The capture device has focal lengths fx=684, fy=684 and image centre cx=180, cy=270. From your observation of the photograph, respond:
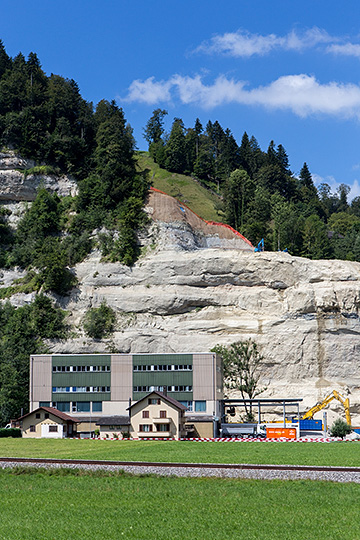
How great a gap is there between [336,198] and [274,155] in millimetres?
41003

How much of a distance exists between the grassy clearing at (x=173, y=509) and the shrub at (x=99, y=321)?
4746cm

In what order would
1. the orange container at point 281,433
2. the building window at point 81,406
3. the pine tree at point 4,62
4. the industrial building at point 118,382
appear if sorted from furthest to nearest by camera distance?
the pine tree at point 4,62 < the building window at point 81,406 < the industrial building at point 118,382 < the orange container at point 281,433

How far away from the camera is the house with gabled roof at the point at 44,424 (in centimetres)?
5416

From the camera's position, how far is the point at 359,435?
186 ft

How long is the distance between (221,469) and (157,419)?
27433 millimetres

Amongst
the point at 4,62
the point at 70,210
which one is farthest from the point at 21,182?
the point at 4,62

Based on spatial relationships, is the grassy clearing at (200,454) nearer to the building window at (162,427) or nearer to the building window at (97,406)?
the building window at (162,427)

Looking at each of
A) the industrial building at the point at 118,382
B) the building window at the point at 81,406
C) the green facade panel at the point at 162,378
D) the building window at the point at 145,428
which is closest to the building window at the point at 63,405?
the industrial building at the point at 118,382

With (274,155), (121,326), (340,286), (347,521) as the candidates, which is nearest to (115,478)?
(347,521)

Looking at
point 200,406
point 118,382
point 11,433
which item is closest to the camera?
point 11,433

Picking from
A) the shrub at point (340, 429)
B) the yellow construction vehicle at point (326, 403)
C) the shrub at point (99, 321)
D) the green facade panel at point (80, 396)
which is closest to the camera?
the shrub at point (340, 429)

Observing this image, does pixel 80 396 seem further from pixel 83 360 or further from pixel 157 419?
pixel 157 419

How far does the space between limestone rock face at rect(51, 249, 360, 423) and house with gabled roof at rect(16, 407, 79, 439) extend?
1816cm

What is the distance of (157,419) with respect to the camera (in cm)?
5359
